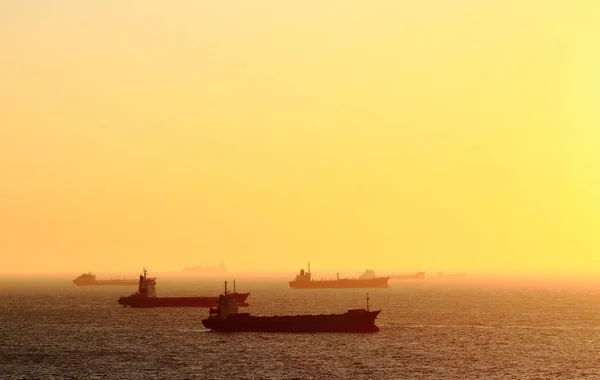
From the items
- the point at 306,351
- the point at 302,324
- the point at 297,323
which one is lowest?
the point at 306,351

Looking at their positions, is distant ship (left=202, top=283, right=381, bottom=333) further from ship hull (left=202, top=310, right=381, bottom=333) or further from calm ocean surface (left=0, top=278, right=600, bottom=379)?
calm ocean surface (left=0, top=278, right=600, bottom=379)

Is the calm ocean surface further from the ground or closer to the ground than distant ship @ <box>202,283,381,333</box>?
closer to the ground

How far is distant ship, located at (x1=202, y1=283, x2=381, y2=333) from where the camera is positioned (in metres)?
151

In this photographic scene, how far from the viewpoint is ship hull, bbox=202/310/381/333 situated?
151 metres

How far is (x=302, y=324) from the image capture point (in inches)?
5950

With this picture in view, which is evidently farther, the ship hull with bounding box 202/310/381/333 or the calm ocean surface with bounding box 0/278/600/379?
the ship hull with bounding box 202/310/381/333

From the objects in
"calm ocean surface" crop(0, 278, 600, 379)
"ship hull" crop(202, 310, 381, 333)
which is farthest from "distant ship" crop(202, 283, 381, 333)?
"calm ocean surface" crop(0, 278, 600, 379)

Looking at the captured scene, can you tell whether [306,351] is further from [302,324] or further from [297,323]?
[297,323]

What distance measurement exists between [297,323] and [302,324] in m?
0.93

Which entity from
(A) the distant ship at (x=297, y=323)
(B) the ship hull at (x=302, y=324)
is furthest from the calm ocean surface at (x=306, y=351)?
(A) the distant ship at (x=297, y=323)

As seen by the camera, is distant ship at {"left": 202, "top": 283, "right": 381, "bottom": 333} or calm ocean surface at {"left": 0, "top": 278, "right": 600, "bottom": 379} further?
distant ship at {"left": 202, "top": 283, "right": 381, "bottom": 333}

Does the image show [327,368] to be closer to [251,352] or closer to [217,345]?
[251,352]

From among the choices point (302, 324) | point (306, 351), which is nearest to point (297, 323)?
point (302, 324)

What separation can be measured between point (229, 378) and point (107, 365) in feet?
65.1
